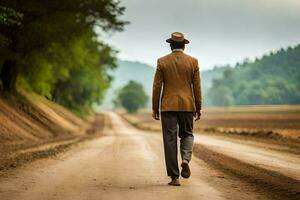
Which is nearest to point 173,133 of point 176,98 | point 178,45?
point 176,98

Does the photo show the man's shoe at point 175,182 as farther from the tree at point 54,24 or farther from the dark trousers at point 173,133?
the tree at point 54,24

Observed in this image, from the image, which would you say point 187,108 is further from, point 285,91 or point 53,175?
point 285,91

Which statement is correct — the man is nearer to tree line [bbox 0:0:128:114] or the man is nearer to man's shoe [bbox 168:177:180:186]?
man's shoe [bbox 168:177:180:186]

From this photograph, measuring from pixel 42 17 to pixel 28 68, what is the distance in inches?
225

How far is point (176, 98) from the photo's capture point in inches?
323

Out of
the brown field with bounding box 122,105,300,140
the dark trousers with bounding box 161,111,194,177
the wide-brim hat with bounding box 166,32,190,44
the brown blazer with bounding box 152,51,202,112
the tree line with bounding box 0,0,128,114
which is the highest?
the tree line with bounding box 0,0,128,114


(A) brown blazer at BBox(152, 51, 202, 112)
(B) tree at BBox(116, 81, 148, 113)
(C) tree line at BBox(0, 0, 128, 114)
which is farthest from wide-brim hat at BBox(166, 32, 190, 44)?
(B) tree at BBox(116, 81, 148, 113)

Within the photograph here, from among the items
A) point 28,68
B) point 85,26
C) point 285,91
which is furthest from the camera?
point 285,91

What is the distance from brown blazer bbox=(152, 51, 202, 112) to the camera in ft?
27.0

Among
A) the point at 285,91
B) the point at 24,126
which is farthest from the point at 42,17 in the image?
the point at 285,91

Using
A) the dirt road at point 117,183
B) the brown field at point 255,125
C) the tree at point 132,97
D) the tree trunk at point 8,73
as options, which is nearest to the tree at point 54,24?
the tree trunk at point 8,73

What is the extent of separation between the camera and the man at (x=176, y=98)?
27.0 ft

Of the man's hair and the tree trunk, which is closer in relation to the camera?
the man's hair

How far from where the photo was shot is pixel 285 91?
165250 millimetres
